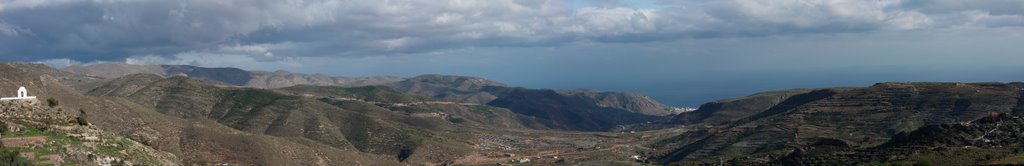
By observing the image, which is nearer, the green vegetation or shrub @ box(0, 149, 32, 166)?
shrub @ box(0, 149, 32, 166)

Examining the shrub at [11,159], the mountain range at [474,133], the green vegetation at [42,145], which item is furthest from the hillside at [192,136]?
the shrub at [11,159]

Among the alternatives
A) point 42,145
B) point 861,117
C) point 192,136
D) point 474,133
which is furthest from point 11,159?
point 474,133

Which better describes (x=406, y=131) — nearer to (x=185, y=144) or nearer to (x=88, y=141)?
(x=185, y=144)

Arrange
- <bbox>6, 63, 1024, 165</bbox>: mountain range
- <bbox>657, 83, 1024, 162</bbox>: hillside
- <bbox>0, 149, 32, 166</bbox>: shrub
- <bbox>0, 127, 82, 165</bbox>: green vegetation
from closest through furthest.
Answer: <bbox>0, 149, 32, 166</bbox>: shrub < <bbox>0, 127, 82, 165</bbox>: green vegetation < <bbox>6, 63, 1024, 165</bbox>: mountain range < <bbox>657, 83, 1024, 162</bbox>: hillside

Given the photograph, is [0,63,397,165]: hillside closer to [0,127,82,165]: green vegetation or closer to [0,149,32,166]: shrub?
[0,127,82,165]: green vegetation

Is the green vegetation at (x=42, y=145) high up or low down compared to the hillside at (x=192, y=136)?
up

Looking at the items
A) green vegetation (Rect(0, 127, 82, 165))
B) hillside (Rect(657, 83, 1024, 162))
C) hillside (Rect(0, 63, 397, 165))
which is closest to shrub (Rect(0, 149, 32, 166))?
green vegetation (Rect(0, 127, 82, 165))

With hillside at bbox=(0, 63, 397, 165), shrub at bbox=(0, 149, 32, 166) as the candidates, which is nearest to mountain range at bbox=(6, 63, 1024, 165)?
hillside at bbox=(0, 63, 397, 165)

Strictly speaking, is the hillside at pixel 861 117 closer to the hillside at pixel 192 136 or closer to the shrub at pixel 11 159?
the hillside at pixel 192 136

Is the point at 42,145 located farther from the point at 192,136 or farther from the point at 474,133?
the point at 474,133

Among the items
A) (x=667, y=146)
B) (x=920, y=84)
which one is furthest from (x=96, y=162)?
(x=920, y=84)

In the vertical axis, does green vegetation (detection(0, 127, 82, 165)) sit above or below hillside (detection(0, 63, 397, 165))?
above

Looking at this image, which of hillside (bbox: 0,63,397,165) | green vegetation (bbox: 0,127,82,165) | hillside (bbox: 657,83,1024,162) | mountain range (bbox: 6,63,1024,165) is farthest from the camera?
hillside (bbox: 657,83,1024,162)
